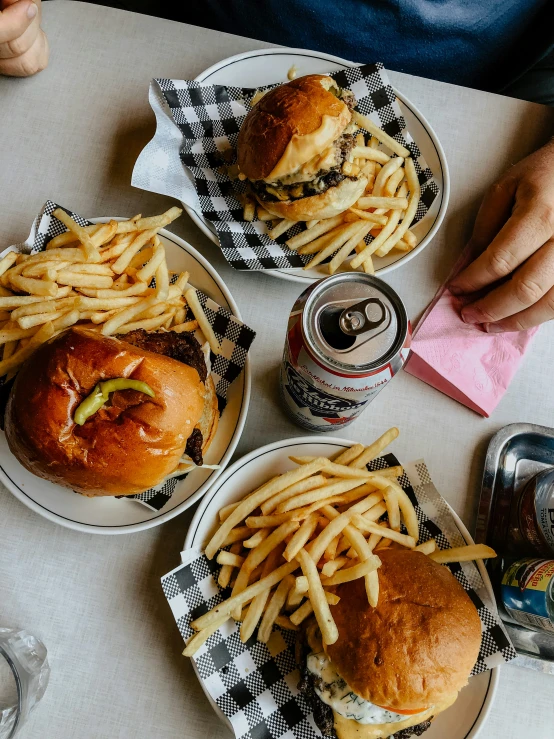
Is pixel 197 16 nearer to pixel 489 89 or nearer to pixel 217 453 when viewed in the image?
pixel 489 89

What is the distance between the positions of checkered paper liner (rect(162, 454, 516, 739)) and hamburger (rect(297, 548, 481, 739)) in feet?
0.22

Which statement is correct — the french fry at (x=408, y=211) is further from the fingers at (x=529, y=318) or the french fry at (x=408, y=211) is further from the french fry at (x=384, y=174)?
the fingers at (x=529, y=318)

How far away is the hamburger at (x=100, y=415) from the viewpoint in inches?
45.9

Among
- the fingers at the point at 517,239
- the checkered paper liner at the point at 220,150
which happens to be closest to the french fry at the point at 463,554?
the fingers at the point at 517,239

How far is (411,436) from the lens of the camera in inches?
62.7

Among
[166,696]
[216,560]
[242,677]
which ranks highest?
[216,560]

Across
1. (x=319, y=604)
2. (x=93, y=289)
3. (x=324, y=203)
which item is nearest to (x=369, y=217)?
(x=324, y=203)

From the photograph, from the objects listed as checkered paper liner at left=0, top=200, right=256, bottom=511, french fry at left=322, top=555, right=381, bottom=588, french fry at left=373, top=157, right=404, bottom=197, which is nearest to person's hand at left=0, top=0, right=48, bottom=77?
checkered paper liner at left=0, top=200, right=256, bottom=511

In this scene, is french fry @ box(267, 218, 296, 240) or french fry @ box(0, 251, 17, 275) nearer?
french fry @ box(0, 251, 17, 275)

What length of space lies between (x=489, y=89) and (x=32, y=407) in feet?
5.98

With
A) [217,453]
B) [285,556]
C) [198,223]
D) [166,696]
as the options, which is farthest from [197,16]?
[166,696]

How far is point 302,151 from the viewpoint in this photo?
1.46m

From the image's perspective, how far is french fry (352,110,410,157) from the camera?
1615mm

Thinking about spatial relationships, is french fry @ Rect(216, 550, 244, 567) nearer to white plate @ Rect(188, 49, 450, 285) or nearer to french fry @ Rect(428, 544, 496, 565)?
french fry @ Rect(428, 544, 496, 565)
